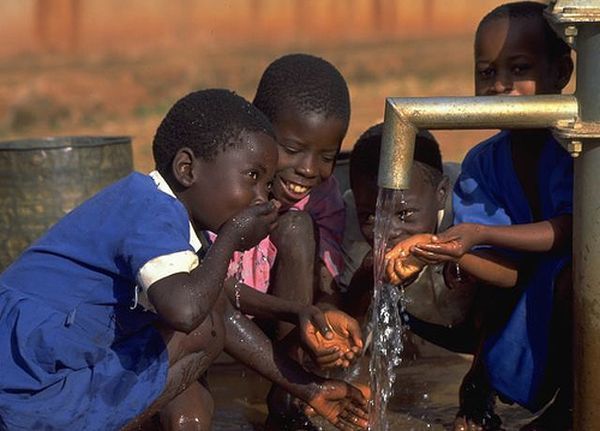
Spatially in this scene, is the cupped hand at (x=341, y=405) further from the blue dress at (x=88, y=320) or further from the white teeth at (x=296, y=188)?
the white teeth at (x=296, y=188)

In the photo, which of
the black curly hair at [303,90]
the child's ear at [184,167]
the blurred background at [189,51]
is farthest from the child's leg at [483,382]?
the blurred background at [189,51]

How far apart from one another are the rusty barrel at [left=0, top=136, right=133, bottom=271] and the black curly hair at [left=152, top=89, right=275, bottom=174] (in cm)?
143

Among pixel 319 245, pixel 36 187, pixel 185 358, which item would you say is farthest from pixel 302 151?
pixel 36 187

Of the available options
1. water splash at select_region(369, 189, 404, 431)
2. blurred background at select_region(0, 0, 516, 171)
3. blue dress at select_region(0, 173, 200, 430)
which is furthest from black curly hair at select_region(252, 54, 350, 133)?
blurred background at select_region(0, 0, 516, 171)

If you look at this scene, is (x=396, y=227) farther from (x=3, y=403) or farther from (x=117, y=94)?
(x=117, y=94)

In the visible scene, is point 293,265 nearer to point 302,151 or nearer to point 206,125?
point 302,151

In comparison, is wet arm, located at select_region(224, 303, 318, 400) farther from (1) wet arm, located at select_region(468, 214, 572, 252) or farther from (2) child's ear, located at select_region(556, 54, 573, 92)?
(2) child's ear, located at select_region(556, 54, 573, 92)

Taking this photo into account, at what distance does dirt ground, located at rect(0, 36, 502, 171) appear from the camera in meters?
10.1

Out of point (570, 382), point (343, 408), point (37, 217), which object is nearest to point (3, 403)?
point (343, 408)

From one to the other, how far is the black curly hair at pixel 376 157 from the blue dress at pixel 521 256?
0.16m

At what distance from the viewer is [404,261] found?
3.14m

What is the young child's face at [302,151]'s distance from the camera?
12.1 ft

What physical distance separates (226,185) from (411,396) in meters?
1.08

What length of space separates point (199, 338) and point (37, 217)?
164cm
